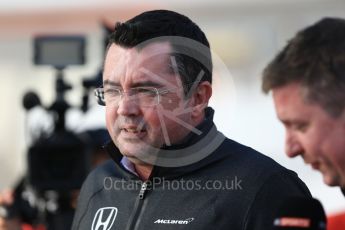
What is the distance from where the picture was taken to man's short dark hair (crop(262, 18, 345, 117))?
1597mm

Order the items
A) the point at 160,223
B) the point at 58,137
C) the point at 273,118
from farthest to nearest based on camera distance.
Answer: the point at 273,118 → the point at 58,137 → the point at 160,223

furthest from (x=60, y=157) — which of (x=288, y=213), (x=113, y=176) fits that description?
(x=288, y=213)

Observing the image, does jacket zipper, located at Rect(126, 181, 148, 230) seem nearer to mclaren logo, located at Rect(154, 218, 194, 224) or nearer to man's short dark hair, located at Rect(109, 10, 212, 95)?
mclaren logo, located at Rect(154, 218, 194, 224)

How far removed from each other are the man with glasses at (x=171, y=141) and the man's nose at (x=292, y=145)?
1.63 feet

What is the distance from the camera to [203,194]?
7.48 feet

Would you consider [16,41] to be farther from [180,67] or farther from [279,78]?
[279,78]

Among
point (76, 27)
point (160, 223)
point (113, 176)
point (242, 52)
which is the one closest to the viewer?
point (160, 223)

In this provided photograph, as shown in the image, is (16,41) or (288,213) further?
(16,41)

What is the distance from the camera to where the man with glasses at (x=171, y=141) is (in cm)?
224

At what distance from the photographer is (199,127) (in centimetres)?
238

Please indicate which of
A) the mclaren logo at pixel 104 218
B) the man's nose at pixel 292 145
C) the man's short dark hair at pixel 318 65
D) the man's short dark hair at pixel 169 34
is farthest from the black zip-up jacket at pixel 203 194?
the man's short dark hair at pixel 318 65

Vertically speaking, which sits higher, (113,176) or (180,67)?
(180,67)

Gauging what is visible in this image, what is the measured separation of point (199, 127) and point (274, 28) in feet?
17.5

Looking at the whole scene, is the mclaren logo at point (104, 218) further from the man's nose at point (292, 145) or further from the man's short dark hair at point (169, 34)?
the man's nose at point (292, 145)
